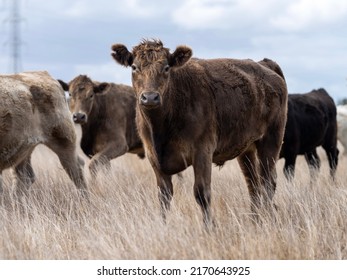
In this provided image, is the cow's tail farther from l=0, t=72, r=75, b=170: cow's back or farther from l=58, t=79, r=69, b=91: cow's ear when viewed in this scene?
l=58, t=79, r=69, b=91: cow's ear

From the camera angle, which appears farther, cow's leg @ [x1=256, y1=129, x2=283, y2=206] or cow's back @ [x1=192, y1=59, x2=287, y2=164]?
cow's leg @ [x1=256, y1=129, x2=283, y2=206]

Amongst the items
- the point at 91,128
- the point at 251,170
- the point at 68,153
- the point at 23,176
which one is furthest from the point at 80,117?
the point at 251,170

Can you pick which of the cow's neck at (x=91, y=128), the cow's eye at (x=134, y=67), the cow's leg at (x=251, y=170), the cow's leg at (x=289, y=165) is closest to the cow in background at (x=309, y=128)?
the cow's leg at (x=289, y=165)

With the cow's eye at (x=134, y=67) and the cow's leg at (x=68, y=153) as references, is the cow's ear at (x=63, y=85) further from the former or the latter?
the cow's eye at (x=134, y=67)

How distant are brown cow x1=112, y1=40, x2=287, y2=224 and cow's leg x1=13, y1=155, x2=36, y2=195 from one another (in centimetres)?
345

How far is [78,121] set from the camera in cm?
1293

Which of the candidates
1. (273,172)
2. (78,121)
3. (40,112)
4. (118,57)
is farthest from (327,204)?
(78,121)

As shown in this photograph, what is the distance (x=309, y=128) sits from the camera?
48.9 feet

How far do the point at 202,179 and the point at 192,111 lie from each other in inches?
29.0

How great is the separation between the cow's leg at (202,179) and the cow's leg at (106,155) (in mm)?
4940

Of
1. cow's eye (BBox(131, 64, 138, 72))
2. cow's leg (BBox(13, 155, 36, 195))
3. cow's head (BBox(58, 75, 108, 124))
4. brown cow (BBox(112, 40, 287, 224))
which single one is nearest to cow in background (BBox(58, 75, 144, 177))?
cow's head (BBox(58, 75, 108, 124))

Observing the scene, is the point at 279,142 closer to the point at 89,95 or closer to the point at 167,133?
the point at 167,133

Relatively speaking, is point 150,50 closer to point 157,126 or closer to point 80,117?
point 157,126

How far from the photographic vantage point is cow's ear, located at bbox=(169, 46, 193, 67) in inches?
297
